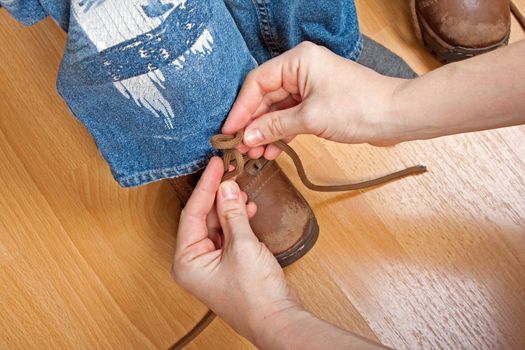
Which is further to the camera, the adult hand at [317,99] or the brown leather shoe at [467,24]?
the brown leather shoe at [467,24]

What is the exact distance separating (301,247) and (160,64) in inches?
12.3

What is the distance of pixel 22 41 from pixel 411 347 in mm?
709

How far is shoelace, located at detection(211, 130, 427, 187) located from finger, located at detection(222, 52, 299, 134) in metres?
0.01

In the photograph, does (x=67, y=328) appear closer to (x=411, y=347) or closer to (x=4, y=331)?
(x=4, y=331)

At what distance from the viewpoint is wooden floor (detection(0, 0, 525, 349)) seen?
71 centimetres

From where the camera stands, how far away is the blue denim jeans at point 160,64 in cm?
49

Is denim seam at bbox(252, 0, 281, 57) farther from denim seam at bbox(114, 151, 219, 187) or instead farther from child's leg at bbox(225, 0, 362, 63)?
denim seam at bbox(114, 151, 219, 187)

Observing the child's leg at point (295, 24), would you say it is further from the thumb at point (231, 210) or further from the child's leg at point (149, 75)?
the thumb at point (231, 210)

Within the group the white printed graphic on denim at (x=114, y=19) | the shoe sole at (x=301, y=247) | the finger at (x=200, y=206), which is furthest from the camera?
the shoe sole at (x=301, y=247)

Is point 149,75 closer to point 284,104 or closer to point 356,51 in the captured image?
point 284,104

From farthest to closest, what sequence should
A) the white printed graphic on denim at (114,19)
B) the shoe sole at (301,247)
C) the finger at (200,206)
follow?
the shoe sole at (301,247) → the finger at (200,206) → the white printed graphic on denim at (114,19)

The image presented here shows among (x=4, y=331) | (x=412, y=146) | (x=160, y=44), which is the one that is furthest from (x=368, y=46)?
(x=4, y=331)

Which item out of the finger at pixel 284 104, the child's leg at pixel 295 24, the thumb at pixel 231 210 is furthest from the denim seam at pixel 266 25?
the thumb at pixel 231 210

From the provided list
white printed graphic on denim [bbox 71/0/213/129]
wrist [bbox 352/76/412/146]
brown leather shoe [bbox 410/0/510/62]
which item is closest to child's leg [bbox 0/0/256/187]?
white printed graphic on denim [bbox 71/0/213/129]
